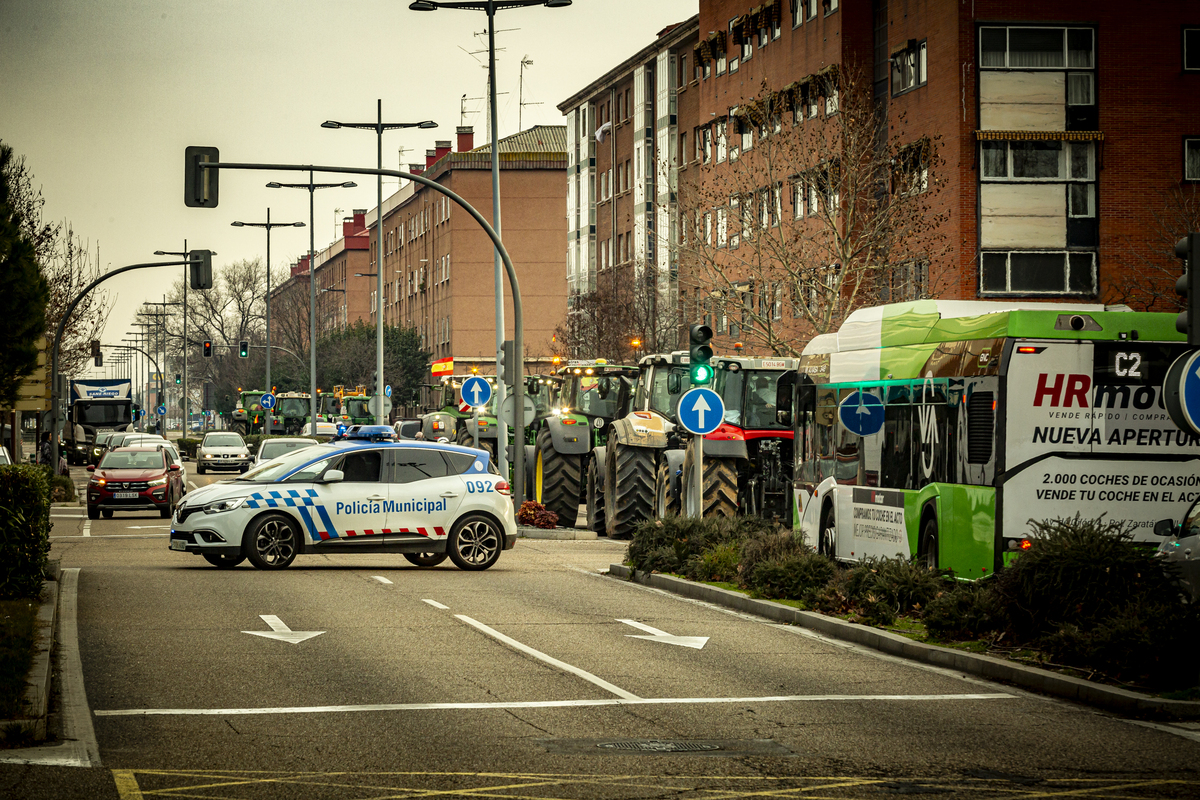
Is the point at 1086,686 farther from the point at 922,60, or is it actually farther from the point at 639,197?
the point at 639,197

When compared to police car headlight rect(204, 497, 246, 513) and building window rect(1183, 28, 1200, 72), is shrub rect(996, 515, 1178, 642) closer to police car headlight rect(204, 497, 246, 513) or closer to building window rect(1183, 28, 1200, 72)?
police car headlight rect(204, 497, 246, 513)

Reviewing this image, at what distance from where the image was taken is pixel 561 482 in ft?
97.0

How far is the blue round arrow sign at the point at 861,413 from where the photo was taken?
688 inches

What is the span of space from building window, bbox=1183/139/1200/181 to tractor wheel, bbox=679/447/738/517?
26.2 meters

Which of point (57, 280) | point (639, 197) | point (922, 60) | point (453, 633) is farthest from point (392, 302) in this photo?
point (453, 633)

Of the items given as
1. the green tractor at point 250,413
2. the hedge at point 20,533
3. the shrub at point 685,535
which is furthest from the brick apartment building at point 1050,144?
the green tractor at point 250,413

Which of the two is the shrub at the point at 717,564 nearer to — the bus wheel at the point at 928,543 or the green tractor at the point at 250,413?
the bus wheel at the point at 928,543

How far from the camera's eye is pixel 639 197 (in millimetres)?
72000

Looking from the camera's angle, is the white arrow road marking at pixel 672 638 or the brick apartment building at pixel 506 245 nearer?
the white arrow road marking at pixel 672 638

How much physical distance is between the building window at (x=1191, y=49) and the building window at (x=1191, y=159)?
196cm

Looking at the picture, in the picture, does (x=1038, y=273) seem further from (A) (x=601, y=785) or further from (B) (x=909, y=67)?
(A) (x=601, y=785)

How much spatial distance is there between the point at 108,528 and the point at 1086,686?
24.7 meters

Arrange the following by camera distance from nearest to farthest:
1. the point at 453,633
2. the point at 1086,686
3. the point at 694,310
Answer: the point at 1086,686
the point at 453,633
the point at 694,310

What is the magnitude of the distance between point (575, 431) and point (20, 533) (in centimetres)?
1438
